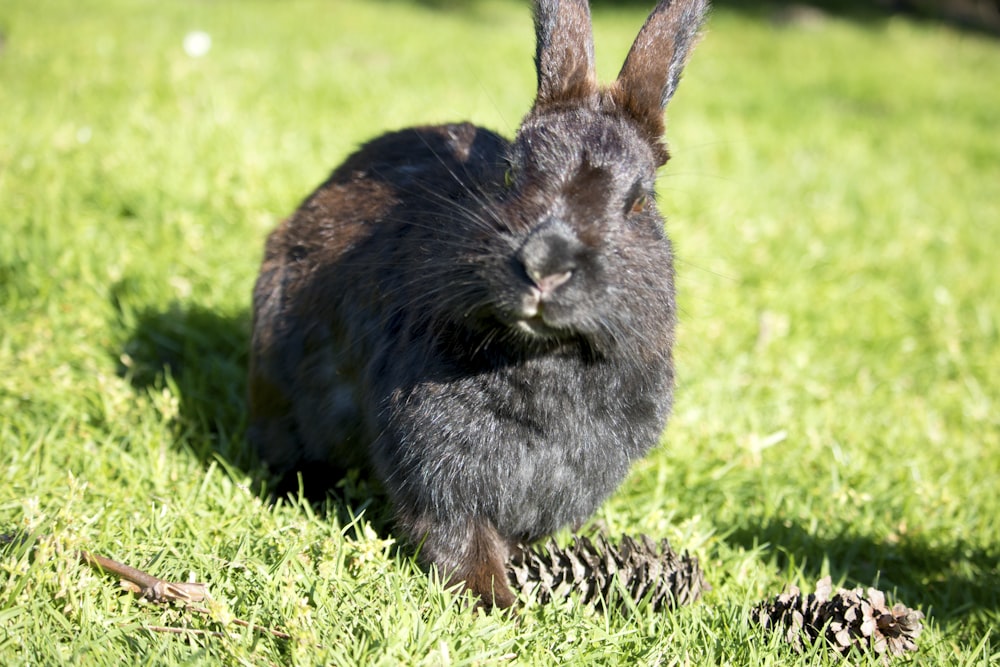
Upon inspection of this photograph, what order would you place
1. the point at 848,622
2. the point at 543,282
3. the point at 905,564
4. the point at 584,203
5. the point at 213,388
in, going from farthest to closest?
the point at 213,388 → the point at 905,564 → the point at 848,622 → the point at 584,203 → the point at 543,282

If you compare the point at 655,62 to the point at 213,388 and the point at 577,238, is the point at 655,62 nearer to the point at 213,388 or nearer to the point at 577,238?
the point at 577,238

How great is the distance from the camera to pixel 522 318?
2.70 metres

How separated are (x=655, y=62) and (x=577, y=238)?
2.79 feet

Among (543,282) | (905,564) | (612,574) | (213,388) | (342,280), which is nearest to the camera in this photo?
(543,282)

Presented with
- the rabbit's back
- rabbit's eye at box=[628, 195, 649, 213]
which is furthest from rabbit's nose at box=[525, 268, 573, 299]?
the rabbit's back

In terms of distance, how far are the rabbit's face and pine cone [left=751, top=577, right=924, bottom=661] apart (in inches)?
39.5

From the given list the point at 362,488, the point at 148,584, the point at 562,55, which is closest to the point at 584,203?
the point at 562,55

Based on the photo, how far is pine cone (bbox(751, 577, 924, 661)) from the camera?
303 centimetres

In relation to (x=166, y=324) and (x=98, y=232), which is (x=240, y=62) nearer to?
(x=98, y=232)

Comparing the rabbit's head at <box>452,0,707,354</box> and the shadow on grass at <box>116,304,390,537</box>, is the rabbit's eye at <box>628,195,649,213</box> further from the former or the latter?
the shadow on grass at <box>116,304,390,537</box>

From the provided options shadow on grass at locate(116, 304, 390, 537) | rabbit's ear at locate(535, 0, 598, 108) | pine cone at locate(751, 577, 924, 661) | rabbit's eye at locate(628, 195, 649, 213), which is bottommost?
shadow on grass at locate(116, 304, 390, 537)

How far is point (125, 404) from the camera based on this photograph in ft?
13.1

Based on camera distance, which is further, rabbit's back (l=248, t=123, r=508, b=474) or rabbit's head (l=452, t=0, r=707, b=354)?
rabbit's back (l=248, t=123, r=508, b=474)

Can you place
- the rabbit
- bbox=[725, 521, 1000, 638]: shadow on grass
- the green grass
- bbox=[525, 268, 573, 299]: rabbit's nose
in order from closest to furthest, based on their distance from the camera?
bbox=[525, 268, 573, 299]: rabbit's nose < the rabbit < the green grass < bbox=[725, 521, 1000, 638]: shadow on grass
